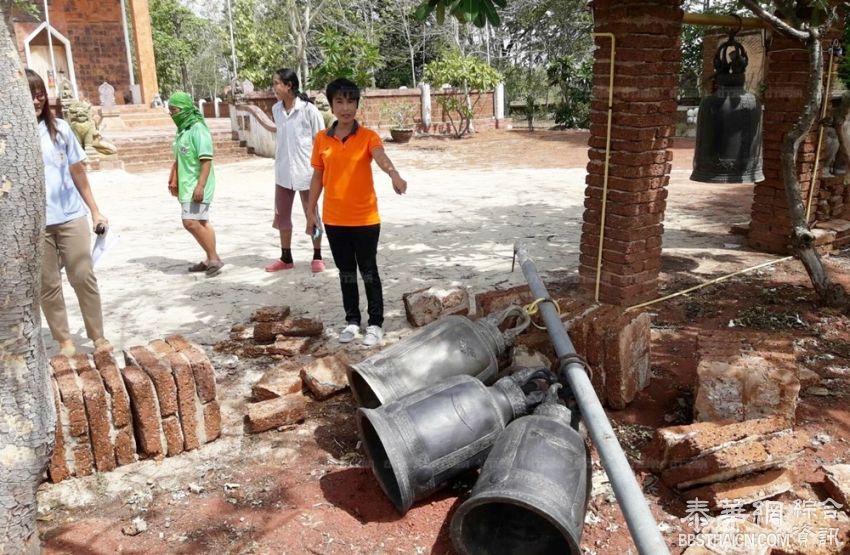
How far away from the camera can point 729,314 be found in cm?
483

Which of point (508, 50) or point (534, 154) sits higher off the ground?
point (508, 50)

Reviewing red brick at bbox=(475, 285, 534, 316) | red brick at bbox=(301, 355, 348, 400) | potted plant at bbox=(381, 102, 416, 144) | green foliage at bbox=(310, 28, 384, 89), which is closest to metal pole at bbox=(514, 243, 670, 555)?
red brick at bbox=(475, 285, 534, 316)

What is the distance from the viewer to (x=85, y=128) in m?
14.8

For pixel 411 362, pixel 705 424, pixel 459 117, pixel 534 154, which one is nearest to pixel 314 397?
pixel 411 362

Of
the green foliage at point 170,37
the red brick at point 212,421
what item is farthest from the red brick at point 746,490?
the green foliage at point 170,37

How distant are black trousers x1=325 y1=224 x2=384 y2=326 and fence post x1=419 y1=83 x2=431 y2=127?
17.6m

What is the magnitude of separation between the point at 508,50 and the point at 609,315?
29440 millimetres

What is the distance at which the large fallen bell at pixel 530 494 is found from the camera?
2.26 m

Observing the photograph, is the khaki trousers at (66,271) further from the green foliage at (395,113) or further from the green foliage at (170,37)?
the green foliage at (170,37)

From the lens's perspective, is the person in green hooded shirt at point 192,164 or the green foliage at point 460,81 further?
the green foliage at point 460,81

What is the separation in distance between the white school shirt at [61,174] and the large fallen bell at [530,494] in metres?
2.89

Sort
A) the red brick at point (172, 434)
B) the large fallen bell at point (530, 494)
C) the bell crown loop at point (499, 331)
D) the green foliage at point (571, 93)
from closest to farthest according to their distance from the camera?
the large fallen bell at point (530, 494) < the red brick at point (172, 434) < the bell crown loop at point (499, 331) < the green foliage at point (571, 93)

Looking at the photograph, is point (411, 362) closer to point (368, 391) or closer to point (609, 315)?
point (368, 391)

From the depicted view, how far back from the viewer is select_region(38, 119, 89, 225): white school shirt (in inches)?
150
